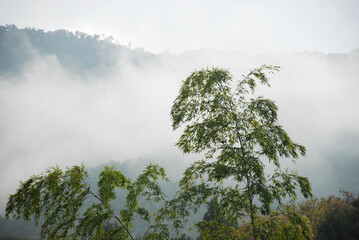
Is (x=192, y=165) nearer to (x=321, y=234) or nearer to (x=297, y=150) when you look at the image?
(x=297, y=150)

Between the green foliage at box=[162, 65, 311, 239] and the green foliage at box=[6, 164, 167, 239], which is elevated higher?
the green foliage at box=[162, 65, 311, 239]

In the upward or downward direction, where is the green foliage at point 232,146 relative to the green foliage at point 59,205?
A: upward

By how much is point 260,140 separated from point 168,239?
397cm

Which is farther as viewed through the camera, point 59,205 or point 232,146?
point 232,146

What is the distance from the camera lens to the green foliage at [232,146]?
13.8ft

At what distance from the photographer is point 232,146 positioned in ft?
15.8

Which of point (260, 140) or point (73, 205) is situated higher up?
point (260, 140)

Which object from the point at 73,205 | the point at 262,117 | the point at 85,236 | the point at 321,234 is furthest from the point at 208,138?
the point at 321,234

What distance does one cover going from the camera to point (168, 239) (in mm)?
5328

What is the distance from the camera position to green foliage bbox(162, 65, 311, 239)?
13.8 feet

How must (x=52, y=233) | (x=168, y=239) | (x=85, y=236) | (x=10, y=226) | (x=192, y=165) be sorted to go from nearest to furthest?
(x=52, y=233) → (x=85, y=236) → (x=192, y=165) → (x=168, y=239) → (x=10, y=226)

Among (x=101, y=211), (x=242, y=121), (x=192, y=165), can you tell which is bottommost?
(x=101, y=211)

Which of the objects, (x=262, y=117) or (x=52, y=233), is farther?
(x=262, y=117)

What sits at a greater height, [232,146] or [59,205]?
[232,146]
